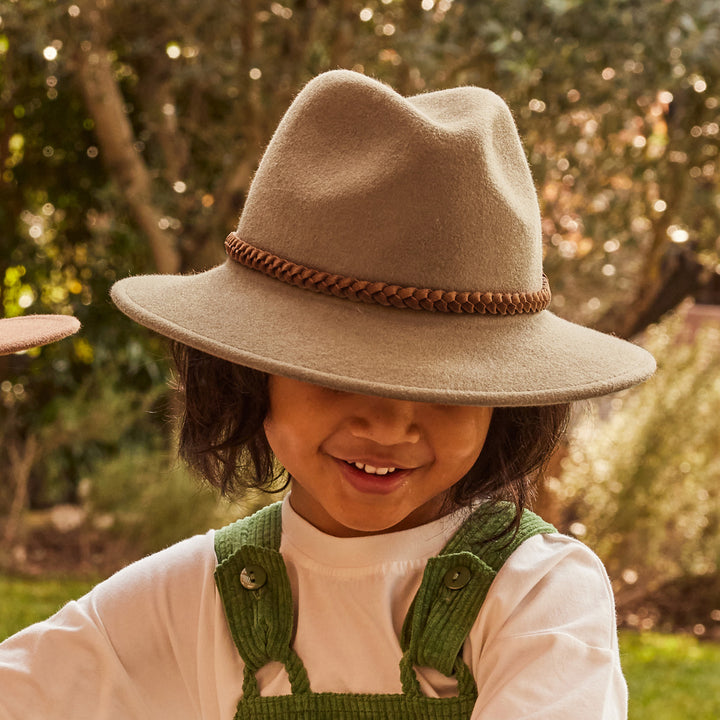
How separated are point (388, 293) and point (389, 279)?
2 centimetres

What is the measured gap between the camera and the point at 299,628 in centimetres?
122

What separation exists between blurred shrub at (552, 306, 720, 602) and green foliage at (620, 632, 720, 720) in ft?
0.90

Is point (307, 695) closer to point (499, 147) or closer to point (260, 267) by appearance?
point (260, 267)

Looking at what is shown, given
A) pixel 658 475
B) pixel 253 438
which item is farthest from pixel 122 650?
pixel 658 475

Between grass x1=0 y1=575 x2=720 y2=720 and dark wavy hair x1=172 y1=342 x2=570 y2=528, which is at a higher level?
dark wavy hair x1=172 y1=342 x2=570 y2=528

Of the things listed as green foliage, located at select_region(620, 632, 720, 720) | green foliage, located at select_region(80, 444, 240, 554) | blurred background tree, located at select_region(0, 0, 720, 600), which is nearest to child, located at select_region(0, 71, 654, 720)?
blurred background tree, located at select_region(0, 0, 720, 600)

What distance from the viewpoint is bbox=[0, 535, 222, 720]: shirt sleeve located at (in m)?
1.20

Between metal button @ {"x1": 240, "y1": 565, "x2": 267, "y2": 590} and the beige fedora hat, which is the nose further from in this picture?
metal button @ {"x1": 240, "y1": 565, "x2": 267, "y2": 590}

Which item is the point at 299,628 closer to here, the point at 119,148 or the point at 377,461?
the point at 377,461

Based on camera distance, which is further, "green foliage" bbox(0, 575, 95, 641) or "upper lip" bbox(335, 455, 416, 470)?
"green foliage" bbox(0, 575, 95, 641)

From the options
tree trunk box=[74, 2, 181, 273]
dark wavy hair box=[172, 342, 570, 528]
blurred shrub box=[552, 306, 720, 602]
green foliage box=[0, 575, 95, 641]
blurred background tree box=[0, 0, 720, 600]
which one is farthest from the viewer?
blurred shrub box=[552, 306, 720, 602]

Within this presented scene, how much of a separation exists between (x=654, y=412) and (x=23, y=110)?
2.59 metres

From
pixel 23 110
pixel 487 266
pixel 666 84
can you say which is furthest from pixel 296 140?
pixel 23 110

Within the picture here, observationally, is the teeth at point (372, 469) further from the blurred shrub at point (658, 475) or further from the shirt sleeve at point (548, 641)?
the blurred shrub at point (658, 475)
